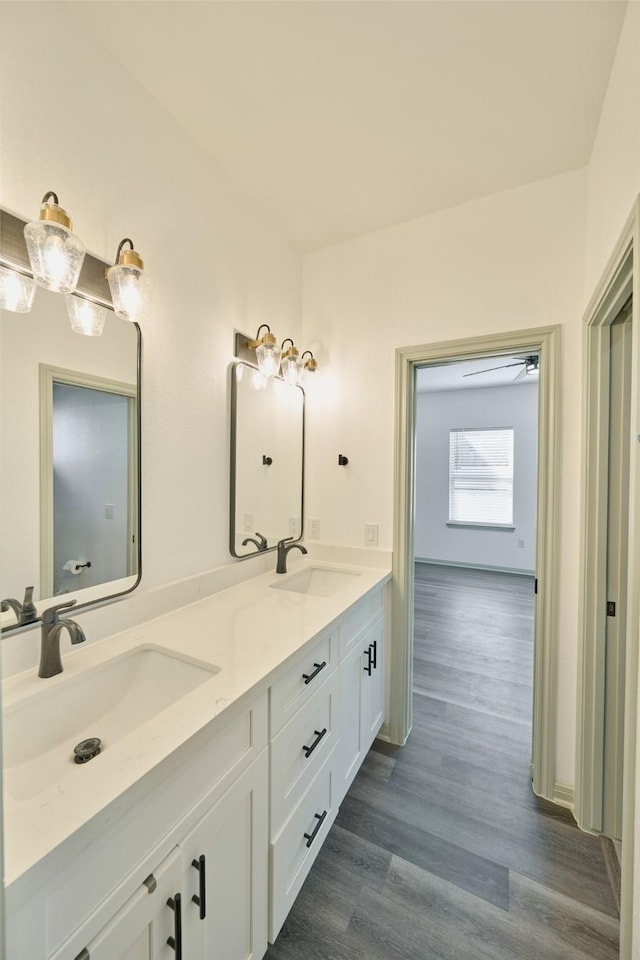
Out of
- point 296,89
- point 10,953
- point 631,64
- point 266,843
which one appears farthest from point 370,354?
point 10,953

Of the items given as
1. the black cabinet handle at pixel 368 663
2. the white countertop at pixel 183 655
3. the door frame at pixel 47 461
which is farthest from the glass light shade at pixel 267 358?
the black cabinet handle at pixel 368 663

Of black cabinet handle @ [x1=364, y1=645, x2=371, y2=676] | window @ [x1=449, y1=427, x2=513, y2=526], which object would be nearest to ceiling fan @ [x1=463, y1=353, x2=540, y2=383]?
window @ [x1=449, y1=427, x2=513, y2=526]

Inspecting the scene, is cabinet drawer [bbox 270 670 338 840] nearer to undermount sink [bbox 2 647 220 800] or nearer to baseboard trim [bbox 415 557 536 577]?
undermount sink [bbox 2 647 220 800]

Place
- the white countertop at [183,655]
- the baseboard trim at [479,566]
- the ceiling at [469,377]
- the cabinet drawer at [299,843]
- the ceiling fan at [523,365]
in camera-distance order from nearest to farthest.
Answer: the white countertop at [183,655] → the cabinet drawer at [299,843] → the ceiling fan at [523,365] → the ceiling at [469,377] → the baseboard trim at [479,566]

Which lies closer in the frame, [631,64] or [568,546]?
[631,64]

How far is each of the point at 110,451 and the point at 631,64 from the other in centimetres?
185

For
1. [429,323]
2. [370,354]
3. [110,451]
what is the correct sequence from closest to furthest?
[110,451], [429,323], [370,354]

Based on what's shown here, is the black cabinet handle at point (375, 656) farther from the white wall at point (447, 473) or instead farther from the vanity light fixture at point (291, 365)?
the white wall at point (447, 473)

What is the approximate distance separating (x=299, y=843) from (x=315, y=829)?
11cm

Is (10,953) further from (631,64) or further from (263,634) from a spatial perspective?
(631,64)

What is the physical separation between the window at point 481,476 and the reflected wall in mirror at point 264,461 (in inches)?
161

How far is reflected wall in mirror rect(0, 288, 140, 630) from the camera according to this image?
98cm

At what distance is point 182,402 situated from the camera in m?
1.51

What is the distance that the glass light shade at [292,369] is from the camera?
2.08 metres
